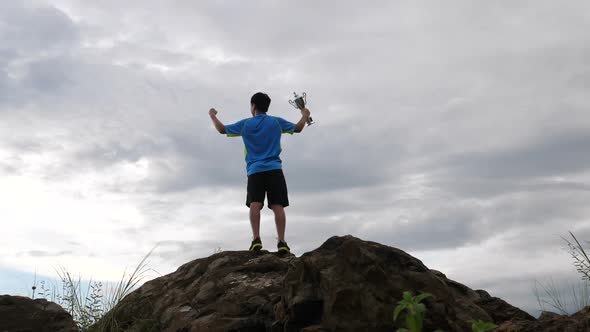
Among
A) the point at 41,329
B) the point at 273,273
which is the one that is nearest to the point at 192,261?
the point at 273,273

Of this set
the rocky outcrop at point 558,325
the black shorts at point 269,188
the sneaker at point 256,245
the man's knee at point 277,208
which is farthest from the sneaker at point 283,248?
the rocky outcrop at point 558,325

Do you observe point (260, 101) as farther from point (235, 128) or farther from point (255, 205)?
point (255, 205)

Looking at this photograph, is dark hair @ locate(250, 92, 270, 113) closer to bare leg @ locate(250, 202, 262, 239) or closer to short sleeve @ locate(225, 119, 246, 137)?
short sleeve @ locate(225, 119, 246, 137)

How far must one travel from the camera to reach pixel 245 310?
23.1ft

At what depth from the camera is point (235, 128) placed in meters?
9.55

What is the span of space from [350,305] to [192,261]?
3.75 metres

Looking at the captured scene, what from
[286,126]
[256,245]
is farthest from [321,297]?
[286,126]

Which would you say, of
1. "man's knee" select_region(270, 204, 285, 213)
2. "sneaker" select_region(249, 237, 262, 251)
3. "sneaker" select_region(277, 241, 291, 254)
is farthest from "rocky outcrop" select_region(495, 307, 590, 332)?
"man's knee" select_region(270, 204, 285, 213)

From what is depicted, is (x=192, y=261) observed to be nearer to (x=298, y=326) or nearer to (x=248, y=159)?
(x=248, y=159)

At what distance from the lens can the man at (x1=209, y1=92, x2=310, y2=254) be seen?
8.91m

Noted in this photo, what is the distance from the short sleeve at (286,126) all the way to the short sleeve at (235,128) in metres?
0.54

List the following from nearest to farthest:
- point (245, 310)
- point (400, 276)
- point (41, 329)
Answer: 1. point (400, 276)
2. point (245, 310)
3. point (41, 329)

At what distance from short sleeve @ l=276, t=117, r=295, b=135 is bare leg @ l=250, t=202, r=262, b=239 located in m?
1.30

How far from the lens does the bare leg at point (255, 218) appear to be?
8852mm
